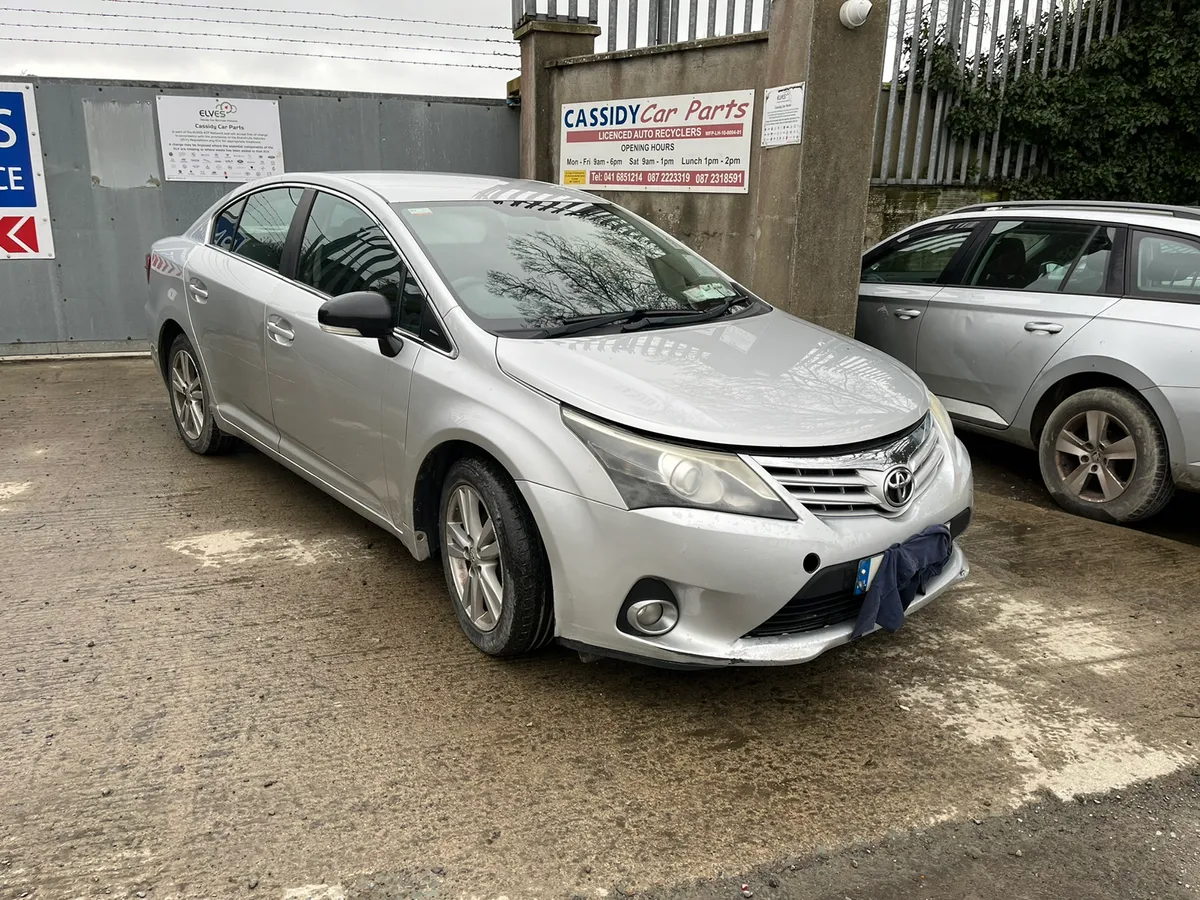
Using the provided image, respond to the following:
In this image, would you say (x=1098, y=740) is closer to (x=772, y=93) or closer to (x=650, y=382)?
(x=650, y=382)

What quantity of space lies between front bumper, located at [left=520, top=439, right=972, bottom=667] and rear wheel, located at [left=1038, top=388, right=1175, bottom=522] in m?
2.39

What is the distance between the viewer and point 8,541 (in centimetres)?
431

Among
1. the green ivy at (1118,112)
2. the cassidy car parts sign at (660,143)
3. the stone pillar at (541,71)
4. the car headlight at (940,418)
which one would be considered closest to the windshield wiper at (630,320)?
the car headlight at (940,418)

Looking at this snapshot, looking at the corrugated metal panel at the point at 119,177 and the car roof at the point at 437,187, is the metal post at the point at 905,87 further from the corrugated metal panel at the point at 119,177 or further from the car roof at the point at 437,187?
the car roof at the point at 437,187

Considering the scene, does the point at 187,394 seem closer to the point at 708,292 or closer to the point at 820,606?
the point at 708,292

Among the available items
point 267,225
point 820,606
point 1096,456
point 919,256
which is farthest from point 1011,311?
point 267,225

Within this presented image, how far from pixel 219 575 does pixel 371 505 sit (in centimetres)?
77

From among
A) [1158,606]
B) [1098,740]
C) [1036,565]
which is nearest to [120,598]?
[1098,740]

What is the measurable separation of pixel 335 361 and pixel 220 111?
224 inches

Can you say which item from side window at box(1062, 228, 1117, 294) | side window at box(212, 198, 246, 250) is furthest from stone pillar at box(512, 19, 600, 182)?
side window at box(1062, 228, 1117, 294)

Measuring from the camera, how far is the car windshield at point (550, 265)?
352 centimetres

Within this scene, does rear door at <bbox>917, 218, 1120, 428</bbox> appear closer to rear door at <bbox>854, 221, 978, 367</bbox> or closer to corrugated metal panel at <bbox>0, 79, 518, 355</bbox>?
rear door at <bbox>854, 221, 978, 367</bbox>

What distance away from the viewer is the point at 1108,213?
5.19 metres

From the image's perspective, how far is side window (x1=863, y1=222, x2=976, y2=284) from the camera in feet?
19.7
